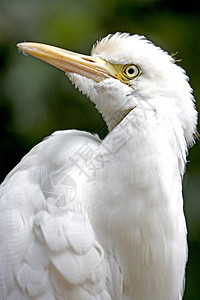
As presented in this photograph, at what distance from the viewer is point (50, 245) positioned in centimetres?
97

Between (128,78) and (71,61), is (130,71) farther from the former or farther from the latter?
(71,61)

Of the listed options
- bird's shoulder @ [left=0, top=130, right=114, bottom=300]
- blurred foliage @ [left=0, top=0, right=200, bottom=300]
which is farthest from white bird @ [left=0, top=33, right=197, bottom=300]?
blurred foliage @ [left=0, top=0, right=200, bottom=300]

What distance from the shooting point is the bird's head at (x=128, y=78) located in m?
1.06

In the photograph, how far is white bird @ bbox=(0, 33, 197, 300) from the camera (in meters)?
0.98

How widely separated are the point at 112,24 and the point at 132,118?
2.76ft

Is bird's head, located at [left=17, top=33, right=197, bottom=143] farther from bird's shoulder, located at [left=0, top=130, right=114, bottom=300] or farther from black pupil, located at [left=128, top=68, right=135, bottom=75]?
bird's shoulder, located at [left=0, top=130, right=114, bottom=300]

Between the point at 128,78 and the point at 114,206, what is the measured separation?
0.94ft

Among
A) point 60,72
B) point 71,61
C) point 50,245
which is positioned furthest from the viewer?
point 60,72

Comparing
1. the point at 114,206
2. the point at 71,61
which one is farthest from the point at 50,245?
the point at 71,61

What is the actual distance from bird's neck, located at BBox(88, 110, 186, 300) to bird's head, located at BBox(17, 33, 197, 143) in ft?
0.17

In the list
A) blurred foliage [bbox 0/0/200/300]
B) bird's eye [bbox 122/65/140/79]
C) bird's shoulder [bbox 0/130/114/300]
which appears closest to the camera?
bird's shoulder [bbox 0/130/114/300]

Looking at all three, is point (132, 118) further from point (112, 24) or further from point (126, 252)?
point (112, 24)

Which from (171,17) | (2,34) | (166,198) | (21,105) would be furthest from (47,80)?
(166,198)

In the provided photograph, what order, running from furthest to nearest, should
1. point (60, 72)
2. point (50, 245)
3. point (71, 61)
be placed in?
1. point (60, 72)
2. point (71, 61)
3. point (50, 245)
